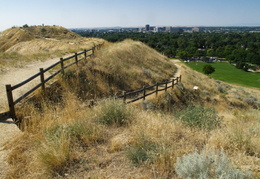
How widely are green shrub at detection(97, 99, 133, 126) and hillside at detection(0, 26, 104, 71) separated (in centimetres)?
1174

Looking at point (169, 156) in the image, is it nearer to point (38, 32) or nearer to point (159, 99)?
point (159, 99)

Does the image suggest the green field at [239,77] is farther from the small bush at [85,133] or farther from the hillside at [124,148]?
the small bush at [85,133]

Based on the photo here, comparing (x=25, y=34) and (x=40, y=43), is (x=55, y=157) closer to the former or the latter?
(x=40, y=43)

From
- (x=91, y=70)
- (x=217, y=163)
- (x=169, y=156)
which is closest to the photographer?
(x=217, y=163)

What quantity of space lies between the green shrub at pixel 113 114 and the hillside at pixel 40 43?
11745 mm

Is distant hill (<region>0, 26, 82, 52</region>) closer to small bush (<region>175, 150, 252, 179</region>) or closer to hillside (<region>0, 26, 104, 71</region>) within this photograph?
hillside (<region>0, 26, 104, 71</region>)

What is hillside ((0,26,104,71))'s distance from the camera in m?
22.5

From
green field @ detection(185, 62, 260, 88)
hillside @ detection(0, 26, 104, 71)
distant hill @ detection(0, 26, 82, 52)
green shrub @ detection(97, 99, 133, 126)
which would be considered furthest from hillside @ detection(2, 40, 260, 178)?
green field @ detection(185, 62, 260, 88)

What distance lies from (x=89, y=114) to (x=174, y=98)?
11.6 metres

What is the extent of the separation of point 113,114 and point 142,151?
2128mm

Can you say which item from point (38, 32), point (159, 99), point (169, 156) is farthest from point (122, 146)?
point (38, 32)

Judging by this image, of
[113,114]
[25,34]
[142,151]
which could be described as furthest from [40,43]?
[142,151]

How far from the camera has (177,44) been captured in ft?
433

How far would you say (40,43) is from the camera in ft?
109
